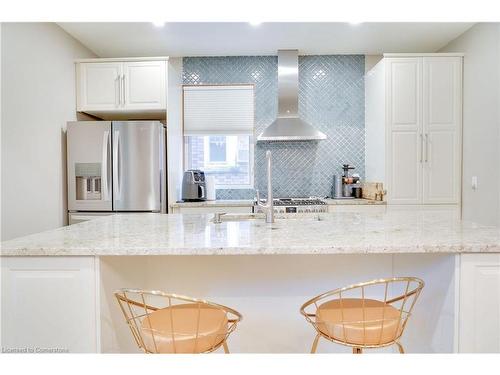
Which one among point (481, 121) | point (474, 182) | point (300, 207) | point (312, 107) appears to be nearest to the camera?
point (481, 121)

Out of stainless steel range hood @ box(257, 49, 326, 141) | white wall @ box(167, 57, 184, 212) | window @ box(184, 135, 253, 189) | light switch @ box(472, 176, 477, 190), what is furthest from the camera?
window @ box(184, 135, 253, 189)

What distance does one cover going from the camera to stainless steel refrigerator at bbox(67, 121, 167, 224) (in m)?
3.06

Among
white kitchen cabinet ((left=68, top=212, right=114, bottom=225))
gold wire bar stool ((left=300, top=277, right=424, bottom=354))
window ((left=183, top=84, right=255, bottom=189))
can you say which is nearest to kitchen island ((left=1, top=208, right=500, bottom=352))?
gold wire bar stool ((left=300, top=277, right=424, bottom=354))

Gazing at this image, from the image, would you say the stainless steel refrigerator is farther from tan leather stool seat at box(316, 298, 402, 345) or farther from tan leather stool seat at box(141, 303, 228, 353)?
tan leather stool seat at box(316, 298, 402, 345)

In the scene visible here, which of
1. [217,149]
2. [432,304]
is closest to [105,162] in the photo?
[217,149]

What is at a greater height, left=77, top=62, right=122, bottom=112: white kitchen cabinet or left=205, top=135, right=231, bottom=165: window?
left=77, top=62, right=122, bottom=112: white kitchen cabinet

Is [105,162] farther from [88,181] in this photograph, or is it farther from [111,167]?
[88,181]

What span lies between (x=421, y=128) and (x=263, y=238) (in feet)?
8.72

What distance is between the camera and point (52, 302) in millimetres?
1290

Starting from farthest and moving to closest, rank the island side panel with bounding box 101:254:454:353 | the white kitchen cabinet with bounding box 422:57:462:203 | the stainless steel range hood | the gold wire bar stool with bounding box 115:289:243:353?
1. the stainless steel range hood
2. the white kitchen cabinet with bounding box 422:57:462:203
3. the island side panel with bounding box 101:254:454:353
4. the gold wire bar stool with bounding box 115:289:243:353

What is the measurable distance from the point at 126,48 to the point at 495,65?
3.59 metres

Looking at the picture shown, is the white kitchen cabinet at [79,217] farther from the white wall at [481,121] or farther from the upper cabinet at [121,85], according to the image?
the white wall at [481,121]

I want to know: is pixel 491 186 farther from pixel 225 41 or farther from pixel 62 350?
pixel 62 350

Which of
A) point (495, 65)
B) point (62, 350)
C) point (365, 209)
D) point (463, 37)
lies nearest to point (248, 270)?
point (62, 350)
